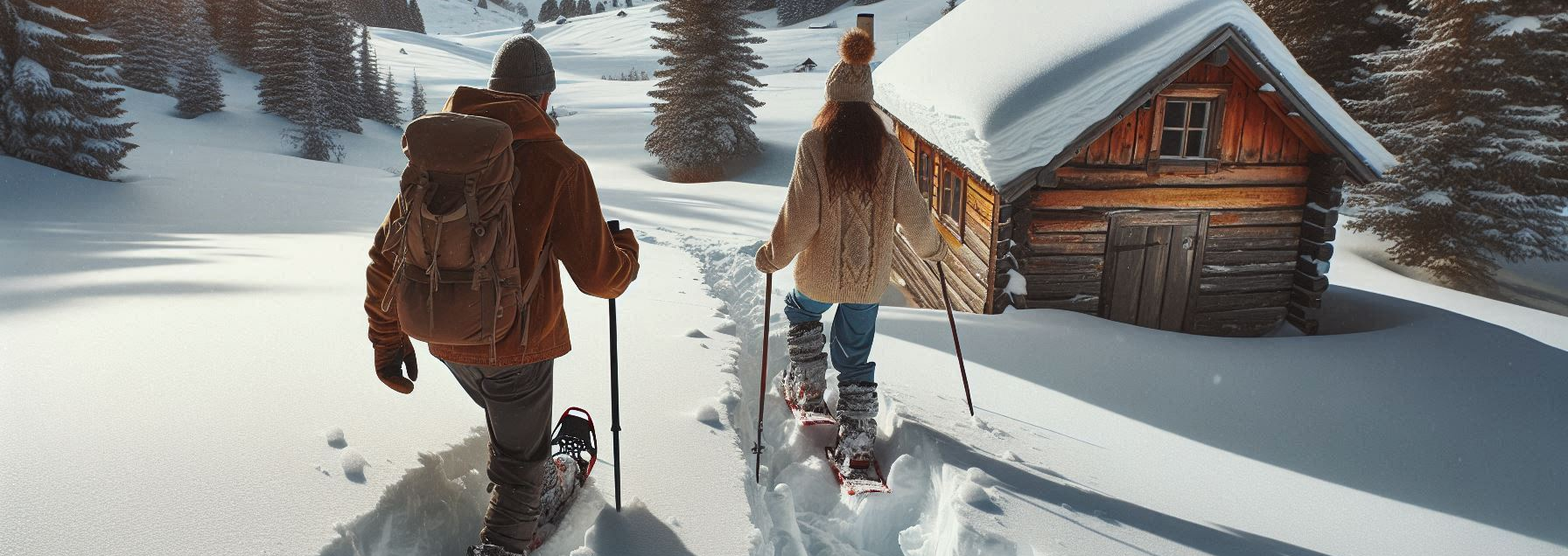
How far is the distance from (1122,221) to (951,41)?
15.4 feet

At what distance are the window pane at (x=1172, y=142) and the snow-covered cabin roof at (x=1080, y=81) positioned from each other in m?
1.04

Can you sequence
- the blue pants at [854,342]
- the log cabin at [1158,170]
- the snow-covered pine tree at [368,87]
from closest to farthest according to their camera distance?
the blue pants at [854,342] → the log cabin at [1158,170] → the snow-covered pine tree at [368,87]

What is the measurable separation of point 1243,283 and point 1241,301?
0.20 m

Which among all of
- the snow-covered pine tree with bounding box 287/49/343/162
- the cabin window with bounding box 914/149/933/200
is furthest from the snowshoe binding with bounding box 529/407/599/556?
the snow-covered pine tree with bounding box 287/49/343/162

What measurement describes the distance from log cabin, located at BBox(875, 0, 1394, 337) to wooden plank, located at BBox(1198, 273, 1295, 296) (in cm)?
2

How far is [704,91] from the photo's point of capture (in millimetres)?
25688

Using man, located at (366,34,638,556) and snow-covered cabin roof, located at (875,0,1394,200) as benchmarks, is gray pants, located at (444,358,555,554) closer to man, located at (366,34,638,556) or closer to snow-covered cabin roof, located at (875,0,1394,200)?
man, located at (366,34,638,556)

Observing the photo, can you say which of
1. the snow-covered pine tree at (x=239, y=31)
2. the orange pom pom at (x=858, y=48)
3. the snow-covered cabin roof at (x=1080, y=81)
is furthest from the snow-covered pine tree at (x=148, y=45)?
the orange pom pom at (x=858, y=48)

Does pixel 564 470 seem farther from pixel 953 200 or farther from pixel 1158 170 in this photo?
pixel 953 200

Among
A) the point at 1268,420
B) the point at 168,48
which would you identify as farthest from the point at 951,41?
the point at 168,48

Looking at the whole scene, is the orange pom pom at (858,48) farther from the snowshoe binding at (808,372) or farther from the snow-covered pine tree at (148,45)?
the snow-covered pine tree at (148,45)

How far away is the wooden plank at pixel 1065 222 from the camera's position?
820cm

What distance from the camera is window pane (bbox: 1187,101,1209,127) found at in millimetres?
8188

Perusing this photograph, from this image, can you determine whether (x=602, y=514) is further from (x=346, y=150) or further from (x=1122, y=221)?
(x=346, y=150)
